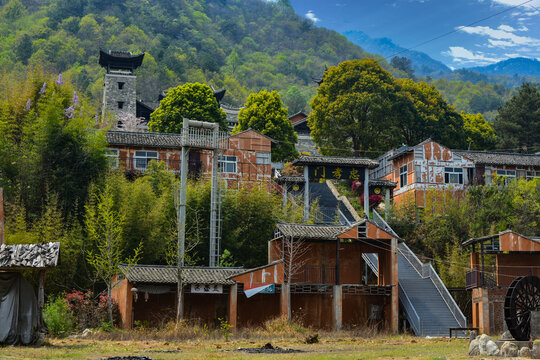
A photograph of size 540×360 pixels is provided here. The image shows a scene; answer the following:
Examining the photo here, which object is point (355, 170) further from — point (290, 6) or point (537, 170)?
point (290, 6)

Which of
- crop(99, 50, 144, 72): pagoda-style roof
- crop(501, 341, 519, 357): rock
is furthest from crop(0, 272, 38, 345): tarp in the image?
crop(99, 50, 144, 72): pagoda-style roof

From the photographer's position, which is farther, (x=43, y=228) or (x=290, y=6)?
(x=290, y=6)

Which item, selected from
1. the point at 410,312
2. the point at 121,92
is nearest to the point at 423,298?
the point at 410,312

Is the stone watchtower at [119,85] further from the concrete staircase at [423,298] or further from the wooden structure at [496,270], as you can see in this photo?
the wooden structure at [496,270]

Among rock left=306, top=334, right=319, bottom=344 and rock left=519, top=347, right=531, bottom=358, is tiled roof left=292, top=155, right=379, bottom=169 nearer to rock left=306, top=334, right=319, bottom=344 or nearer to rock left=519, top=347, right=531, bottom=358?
rock left=306, top=334, right=319, bottom=344

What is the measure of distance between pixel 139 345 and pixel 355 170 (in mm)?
21097

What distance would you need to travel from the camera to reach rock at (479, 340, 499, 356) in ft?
58.3

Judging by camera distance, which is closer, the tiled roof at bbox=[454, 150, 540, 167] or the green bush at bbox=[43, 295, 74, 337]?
the green bush at bbox=[43, 295, 74, 337]

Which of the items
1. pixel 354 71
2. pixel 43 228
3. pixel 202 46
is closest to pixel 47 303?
pixel 43 228

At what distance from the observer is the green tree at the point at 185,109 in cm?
5134

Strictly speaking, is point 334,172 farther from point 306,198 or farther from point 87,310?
point 87,310

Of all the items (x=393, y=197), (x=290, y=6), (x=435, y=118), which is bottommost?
(x=393, y=197)

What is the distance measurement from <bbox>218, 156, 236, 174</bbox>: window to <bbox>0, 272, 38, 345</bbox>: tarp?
69.7 feet

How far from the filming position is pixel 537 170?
1754 inches
